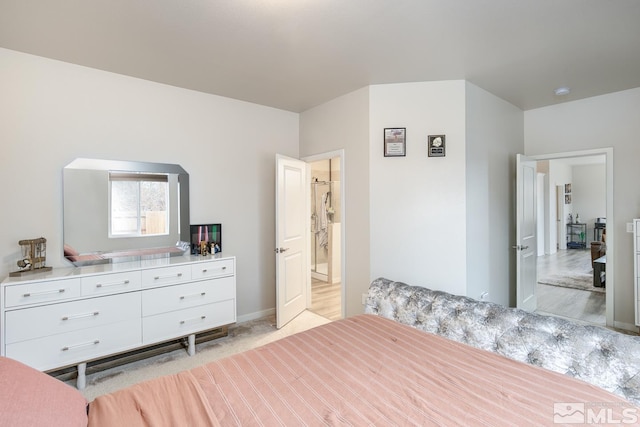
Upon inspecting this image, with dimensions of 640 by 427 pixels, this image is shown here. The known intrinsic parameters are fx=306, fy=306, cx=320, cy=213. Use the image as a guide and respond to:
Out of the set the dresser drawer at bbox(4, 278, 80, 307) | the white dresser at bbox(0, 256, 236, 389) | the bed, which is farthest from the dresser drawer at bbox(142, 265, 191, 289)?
the bed

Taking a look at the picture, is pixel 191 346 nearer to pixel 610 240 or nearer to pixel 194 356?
pixel 194 356

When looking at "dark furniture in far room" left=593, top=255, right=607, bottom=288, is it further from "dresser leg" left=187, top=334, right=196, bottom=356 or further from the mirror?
the mirror

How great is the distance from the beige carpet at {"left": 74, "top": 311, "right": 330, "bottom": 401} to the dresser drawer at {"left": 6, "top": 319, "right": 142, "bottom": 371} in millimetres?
250

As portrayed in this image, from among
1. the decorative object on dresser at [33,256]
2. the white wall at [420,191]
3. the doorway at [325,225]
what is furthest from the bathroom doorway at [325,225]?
the decorative object on dresser at [33,256]

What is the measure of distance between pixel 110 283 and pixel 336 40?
264 cm

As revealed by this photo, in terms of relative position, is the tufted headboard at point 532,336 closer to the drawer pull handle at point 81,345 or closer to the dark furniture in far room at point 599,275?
the drawer pull handle at point 81,345

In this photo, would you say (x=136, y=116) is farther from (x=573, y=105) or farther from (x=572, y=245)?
(x=572, y=245)

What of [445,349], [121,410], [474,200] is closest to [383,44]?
[474,200]

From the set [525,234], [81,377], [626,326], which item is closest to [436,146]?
[525,234]

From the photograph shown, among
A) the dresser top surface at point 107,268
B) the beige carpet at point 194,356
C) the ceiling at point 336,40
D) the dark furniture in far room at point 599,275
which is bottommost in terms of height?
the beige carpet at point 194,356

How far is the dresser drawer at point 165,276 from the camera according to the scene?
2.66 metres

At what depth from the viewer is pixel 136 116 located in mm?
3064

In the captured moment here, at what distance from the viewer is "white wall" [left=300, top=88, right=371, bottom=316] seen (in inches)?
132

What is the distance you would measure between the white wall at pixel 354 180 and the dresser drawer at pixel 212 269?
1.29m
